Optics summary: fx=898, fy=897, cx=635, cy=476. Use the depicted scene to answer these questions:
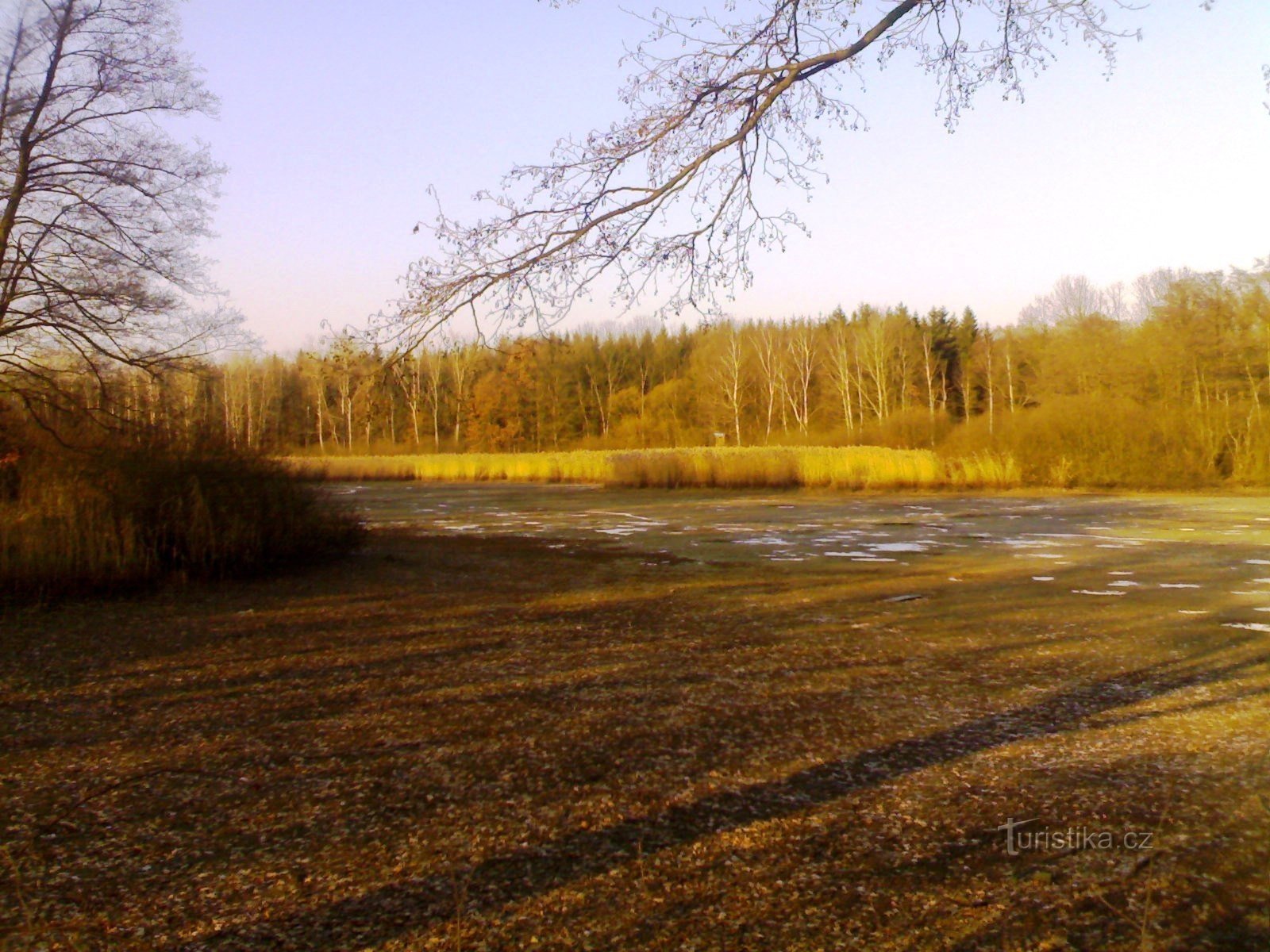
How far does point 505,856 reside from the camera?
129 inches

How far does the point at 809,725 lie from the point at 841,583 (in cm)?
507

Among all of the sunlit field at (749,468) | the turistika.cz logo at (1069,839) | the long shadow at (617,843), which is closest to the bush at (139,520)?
the long shadow at (617,843)

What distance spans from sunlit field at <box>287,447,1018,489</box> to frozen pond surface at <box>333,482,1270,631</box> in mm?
2808

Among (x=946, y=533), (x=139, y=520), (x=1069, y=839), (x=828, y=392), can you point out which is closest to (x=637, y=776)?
(x=1069, y=839)

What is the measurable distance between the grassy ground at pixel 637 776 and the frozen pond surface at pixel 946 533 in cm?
147

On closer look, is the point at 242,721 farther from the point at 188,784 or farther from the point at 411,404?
the point at 411,404

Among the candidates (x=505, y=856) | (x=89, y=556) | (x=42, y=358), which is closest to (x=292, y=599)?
(x=89, y=556)

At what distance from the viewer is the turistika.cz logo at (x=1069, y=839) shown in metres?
3.29

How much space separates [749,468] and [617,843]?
27.0 metres

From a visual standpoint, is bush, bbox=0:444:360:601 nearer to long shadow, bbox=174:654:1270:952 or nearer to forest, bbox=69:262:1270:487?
forest, bbox=69:262:1270:487

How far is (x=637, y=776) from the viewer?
4.06 metres

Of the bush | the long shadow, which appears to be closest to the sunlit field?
the bush

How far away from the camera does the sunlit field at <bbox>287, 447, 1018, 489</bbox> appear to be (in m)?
26.8

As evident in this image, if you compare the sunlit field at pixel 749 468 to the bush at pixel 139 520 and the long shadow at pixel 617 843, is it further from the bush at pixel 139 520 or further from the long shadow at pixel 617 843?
the long shadow at pixel 617 843
